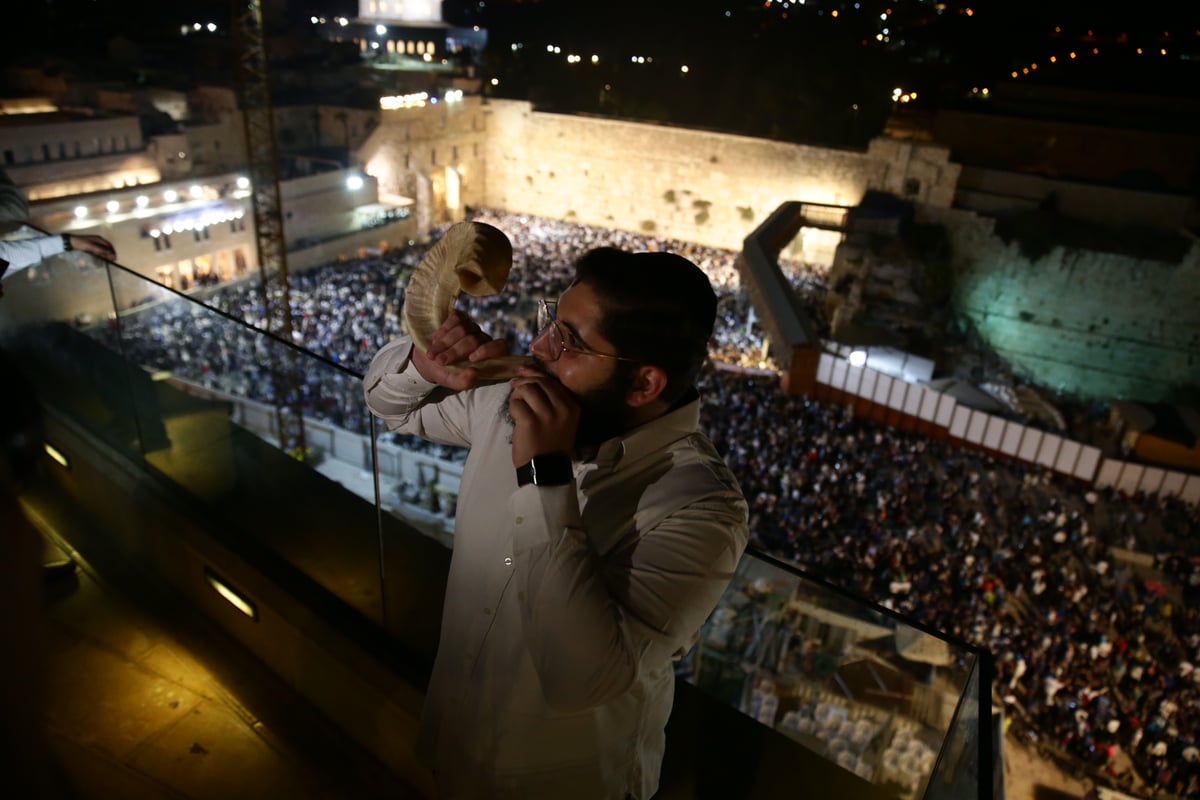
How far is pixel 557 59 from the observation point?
32.8 m

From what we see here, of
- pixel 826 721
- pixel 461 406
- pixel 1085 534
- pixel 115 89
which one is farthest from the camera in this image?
pixel 115 89

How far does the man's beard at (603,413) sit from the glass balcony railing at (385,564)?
754 millimetres

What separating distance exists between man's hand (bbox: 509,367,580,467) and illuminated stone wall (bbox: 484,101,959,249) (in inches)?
836

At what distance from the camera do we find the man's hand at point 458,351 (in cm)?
137

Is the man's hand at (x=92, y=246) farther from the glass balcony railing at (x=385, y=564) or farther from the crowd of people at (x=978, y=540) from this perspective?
the crowd of people at (x=978, y=540)

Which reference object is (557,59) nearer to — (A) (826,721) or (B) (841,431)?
(B) (841,431)

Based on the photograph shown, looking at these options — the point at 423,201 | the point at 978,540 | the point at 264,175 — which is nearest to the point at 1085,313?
the point at 978,540

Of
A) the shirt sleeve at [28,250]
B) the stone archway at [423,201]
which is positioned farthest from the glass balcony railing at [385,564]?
the stone archway at [423,201]

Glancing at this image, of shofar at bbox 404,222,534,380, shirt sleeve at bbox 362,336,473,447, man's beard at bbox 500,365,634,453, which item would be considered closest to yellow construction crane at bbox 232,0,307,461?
shirt sleeve at bbox 362,336,473,447

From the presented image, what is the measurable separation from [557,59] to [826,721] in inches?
1349

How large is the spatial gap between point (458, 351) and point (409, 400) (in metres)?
0.25

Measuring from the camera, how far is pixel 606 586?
1194mm

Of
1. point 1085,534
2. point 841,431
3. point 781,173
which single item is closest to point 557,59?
point 781,173

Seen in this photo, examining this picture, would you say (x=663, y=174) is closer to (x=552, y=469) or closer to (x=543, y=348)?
(x=543, y=348)
